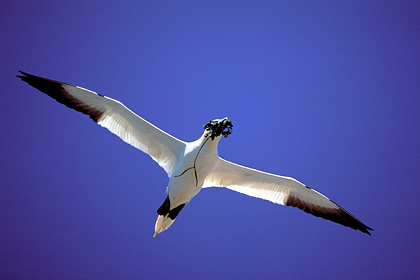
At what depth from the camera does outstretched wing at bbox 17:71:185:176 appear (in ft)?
29.5

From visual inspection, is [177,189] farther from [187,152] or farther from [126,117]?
[126,117]

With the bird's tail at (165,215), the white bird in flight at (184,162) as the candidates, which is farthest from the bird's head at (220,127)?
the bird's tail at (165,215)

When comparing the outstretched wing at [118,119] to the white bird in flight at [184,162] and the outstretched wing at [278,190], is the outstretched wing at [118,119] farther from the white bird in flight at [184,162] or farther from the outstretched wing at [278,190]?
the outstretched wing at [278,190]

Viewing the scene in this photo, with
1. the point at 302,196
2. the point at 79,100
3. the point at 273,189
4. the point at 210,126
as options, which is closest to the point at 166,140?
the point at 210,126

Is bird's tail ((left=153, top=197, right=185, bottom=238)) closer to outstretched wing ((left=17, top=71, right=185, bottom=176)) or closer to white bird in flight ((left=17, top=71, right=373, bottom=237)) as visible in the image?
white bird in flight ((left=17, top=71, right=373, bottom=237))

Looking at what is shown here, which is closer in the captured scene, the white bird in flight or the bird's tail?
the white bird in flight

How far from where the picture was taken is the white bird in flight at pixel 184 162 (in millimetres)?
9008

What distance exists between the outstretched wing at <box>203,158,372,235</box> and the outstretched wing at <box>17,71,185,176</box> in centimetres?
119

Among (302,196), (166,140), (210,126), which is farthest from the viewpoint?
(302,196)

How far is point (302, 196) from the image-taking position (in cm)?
1027

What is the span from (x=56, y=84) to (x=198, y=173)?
3.47 metres

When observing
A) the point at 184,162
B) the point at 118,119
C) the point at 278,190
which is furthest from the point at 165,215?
the point at 278,190

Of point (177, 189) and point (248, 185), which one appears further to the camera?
point (248, 185)

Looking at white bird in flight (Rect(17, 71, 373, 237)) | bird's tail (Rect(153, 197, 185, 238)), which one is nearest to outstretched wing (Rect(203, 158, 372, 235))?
white bird in flight (Rect(17, 71, 373, 237))
